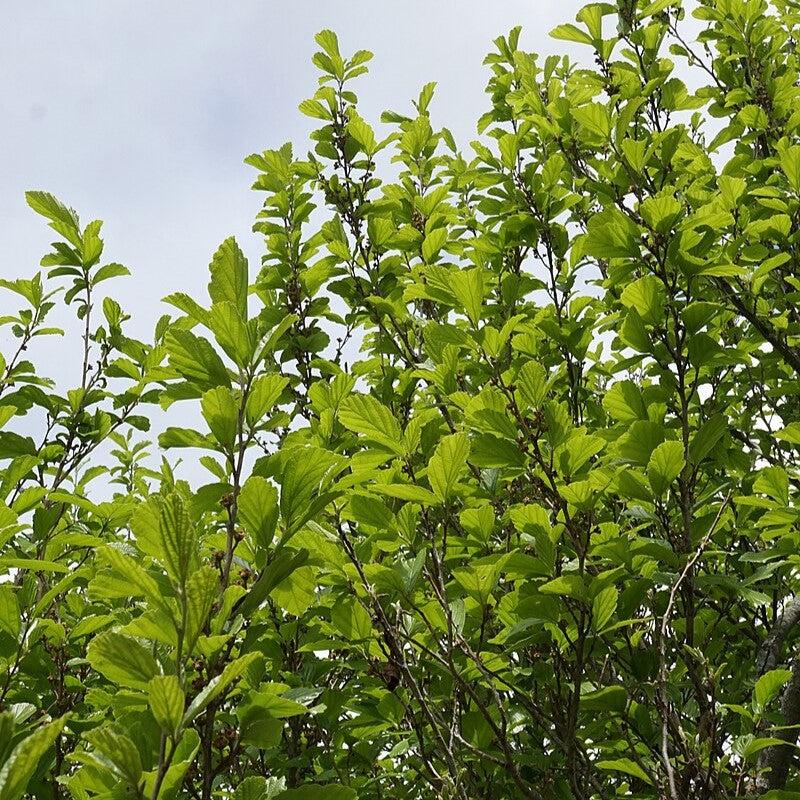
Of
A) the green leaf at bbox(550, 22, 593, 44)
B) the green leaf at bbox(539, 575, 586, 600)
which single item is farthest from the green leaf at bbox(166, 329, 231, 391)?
the green leaf at bbox(550, 22, 593, 44)

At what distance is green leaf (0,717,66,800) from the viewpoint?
0.86 m

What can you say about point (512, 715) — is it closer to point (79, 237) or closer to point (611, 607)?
point (611, 607)

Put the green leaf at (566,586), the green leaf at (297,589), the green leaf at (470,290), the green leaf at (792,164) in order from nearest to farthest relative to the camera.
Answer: the green leaf at (297,589) < the green leaf at (566,586) < the green leaf at (470,290) < the green leaf at (792,164)

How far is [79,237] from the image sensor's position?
11.7 ft

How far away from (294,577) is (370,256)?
2.65 m

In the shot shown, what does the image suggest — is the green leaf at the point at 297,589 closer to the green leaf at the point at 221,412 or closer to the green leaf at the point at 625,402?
the green leaf at the point at 221,412

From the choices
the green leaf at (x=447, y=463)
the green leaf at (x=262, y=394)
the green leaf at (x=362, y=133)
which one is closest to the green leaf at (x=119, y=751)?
the green leaf at (x=262, y=394)

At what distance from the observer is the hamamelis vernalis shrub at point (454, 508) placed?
1.43 meters

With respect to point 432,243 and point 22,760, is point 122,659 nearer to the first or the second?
point 22,760

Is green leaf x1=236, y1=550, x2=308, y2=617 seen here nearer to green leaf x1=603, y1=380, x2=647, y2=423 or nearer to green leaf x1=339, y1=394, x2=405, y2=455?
green leaf x1=339, y1=394, x2=405, y2=455

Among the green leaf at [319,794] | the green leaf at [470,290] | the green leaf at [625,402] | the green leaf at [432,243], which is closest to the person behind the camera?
the green leaf at [319,794]

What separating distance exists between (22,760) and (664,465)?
1.86 metres

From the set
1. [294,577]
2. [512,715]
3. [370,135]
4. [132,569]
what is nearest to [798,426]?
[512,715]

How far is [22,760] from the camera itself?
876mm
